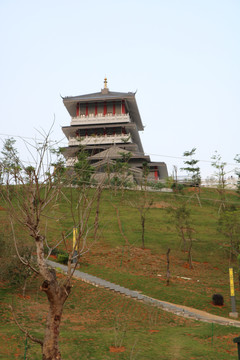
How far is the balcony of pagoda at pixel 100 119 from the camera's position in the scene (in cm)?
6269

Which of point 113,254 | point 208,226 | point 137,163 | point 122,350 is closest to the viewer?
point 122,350

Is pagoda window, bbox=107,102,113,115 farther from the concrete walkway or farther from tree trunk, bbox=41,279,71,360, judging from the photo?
tree trunk, bbox=41,279,71,360

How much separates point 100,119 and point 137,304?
156 feet

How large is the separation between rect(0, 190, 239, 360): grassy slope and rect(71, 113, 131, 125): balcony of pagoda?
26135mm

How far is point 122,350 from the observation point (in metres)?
13.0

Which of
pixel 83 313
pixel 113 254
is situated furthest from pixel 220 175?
pixel 83 313

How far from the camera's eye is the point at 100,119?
63.8 metres

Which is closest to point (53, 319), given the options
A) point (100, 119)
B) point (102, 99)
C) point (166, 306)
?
point (166, 306)

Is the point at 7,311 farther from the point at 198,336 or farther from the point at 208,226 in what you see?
the point at 208,226

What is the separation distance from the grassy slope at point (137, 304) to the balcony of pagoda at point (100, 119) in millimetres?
26135

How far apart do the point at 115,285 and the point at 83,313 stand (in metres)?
5.35

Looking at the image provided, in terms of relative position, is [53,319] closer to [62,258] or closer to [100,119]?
[62,258]

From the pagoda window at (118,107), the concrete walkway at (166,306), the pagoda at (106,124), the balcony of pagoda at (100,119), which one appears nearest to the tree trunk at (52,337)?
the concrete walkway at (166,306)

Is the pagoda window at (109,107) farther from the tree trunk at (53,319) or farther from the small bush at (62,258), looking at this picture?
the tree trunk at (53,319)
